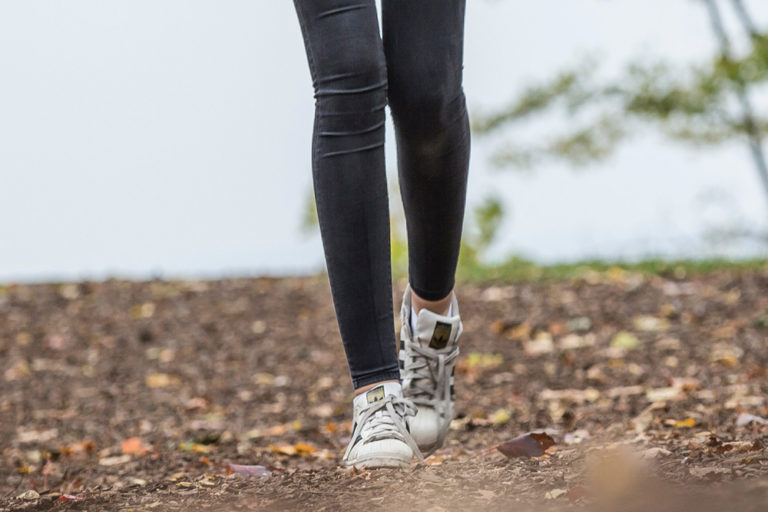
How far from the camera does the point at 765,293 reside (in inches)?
210

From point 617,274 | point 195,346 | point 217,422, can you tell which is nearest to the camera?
point 217,422

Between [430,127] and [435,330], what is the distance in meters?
0.52

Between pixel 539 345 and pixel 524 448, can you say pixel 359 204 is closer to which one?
pixel 524 448

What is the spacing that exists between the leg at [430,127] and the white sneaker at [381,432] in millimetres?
343

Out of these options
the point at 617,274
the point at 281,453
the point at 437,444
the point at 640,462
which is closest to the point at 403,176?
the point at 437,444

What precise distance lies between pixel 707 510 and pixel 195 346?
4407 mm

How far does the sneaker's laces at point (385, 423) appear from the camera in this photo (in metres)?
1.78

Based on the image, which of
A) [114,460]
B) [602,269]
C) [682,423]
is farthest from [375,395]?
[602,269]

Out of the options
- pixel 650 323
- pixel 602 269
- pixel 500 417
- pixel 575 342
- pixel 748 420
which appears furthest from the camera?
pixel 602 269

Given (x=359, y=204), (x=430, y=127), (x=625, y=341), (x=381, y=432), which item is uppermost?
(x=430, y=127)

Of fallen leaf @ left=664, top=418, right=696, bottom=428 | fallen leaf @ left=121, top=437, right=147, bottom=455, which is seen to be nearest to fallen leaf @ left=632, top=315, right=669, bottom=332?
fallen leaf @ left=664, top=418, right=696, bottom=428

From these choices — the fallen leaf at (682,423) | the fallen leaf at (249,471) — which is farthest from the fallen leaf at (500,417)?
the fallen leaf at (249,471)

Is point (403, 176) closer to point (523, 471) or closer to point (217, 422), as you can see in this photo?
point (523, 471)

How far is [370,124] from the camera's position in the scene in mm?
1707
